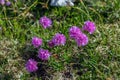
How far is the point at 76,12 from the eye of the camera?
3.00m

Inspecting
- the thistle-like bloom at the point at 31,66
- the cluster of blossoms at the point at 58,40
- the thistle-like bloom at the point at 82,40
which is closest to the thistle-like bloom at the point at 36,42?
the cluster of blossoms at the point at 58,40

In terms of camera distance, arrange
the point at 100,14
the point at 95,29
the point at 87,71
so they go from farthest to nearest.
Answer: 1. the point at 100,14
2. the point at 95,29
3. the point at 87,71

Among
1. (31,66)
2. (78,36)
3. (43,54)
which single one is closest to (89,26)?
(78,36)

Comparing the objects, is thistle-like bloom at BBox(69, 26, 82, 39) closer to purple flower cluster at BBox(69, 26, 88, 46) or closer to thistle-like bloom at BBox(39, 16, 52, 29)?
purple flower cluster at BBox(69, 26, 88, 46)

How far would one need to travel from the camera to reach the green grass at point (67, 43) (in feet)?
8.68

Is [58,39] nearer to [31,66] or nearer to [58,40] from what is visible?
[58,40]

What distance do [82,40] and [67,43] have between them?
6.0 inches

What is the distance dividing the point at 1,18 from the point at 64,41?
1.89 feet

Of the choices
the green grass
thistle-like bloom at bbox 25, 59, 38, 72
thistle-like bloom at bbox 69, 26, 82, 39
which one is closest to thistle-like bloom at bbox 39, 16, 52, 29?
the green grass

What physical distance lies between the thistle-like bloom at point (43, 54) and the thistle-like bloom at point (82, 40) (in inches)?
8.1

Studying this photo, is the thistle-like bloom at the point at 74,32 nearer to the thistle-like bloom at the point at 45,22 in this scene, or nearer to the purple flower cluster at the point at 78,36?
the purple flower cluster at the point at 78,36

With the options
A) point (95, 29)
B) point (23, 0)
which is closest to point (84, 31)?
point (95, 29)

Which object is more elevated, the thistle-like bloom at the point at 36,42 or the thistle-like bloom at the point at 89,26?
the thistle-like bloom at the point at 89,26

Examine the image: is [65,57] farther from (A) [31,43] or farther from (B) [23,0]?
(B) [23,0]
